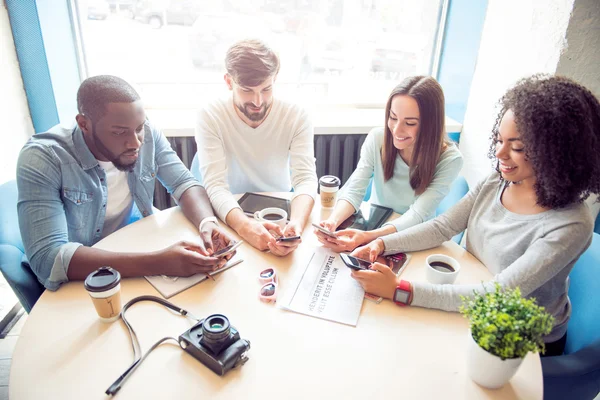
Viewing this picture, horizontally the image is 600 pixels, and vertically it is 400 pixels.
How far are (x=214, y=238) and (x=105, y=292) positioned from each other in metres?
0.45

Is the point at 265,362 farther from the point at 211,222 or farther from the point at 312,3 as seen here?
the point at 312,3

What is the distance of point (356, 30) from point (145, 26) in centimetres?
133

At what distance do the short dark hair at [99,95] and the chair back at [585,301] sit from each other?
1516mm

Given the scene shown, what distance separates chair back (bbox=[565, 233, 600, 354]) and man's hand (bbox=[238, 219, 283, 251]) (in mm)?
934

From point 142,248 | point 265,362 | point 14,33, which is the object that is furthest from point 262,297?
point 14,33

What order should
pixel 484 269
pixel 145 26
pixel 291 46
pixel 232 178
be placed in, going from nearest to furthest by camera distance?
pixel 484 269 < pixel 232 178 < pixel 145 26 < pixel 291 46

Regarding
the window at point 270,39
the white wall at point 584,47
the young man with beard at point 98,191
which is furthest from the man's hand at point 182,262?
the white wall at point 584,47

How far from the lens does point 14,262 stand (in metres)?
1.20

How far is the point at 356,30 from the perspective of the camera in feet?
8.65

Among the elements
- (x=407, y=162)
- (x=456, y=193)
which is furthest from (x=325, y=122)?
(x=456, y=193)

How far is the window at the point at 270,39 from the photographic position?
2453 mm

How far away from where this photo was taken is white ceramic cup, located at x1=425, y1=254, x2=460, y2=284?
1.12 metres

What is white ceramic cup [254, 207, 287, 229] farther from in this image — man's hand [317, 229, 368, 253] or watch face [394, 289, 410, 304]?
watch face [394, 289, 410, 304]

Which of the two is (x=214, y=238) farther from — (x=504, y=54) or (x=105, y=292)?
(x=504, y=54)
